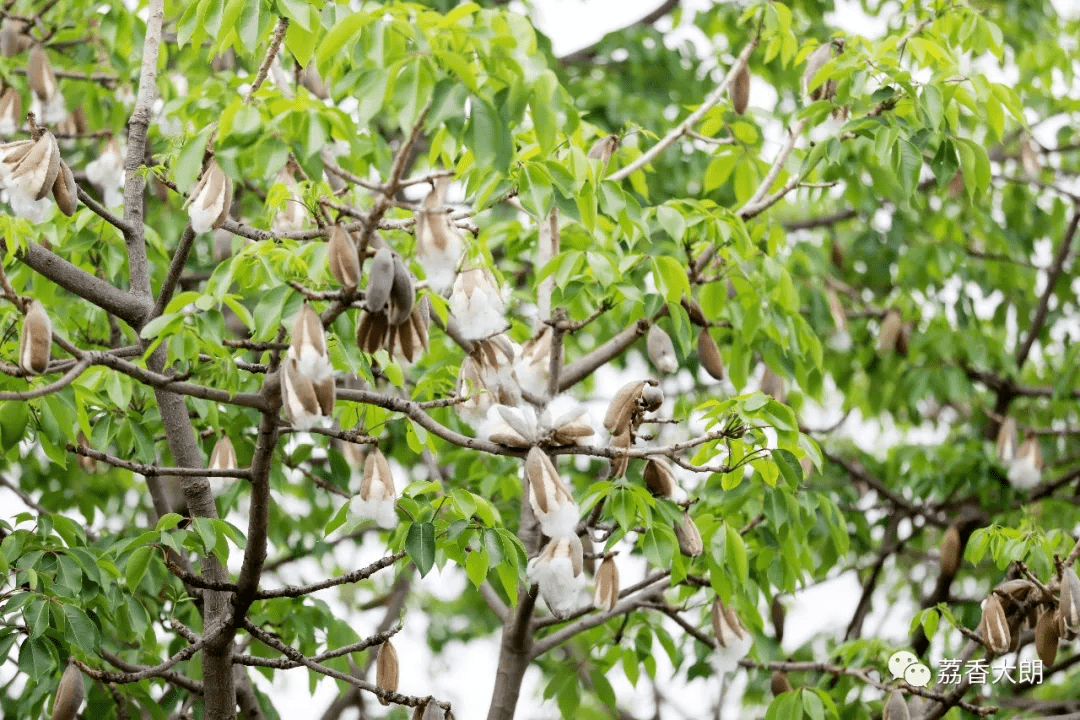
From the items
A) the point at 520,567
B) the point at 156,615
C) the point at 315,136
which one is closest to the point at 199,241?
the point at 156,615

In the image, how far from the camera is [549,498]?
2.16 metres

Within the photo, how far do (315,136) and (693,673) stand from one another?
2617 millimetres

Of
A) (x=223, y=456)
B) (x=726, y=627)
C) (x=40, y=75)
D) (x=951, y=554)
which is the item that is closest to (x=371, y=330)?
(x=223, y=456)

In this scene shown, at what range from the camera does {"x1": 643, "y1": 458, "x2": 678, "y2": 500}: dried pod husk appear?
2598mm

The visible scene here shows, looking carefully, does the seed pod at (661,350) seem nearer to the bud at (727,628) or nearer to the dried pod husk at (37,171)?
the bud at (727,628)

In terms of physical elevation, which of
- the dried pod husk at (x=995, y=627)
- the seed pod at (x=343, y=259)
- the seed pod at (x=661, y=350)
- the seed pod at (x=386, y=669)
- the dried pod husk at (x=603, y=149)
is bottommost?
the dried pod husk at (x=995, y=627)

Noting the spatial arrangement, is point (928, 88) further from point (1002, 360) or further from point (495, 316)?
point (1002, 360)

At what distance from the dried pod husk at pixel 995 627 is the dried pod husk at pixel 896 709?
299 mm

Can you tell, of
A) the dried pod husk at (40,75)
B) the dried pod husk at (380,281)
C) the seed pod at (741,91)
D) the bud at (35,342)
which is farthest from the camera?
the dried pod husk at (40,75)

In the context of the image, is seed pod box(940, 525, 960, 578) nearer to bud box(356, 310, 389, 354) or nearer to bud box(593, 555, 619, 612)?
bud box(593, 555, 619, 612)

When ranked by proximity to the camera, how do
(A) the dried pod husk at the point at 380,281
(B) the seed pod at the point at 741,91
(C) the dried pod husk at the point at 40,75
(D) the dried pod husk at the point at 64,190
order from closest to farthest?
(A) the dried pod husk at the point at 380,281 < (D) the dried pod husk at the point at 64,190 < (B) the seed pod at the point at 741,91 < (C) the dried pod husk at the point at 40,75

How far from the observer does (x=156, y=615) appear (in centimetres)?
338

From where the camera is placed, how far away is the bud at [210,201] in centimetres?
203

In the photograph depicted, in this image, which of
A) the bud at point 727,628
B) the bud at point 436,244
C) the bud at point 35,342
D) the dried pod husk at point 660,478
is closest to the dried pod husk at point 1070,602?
the bud at point 727,628
